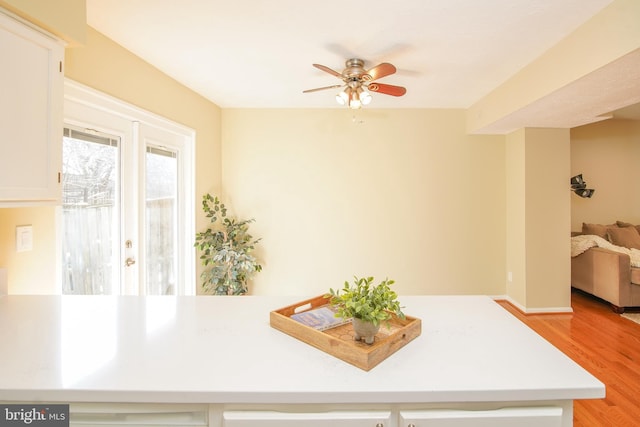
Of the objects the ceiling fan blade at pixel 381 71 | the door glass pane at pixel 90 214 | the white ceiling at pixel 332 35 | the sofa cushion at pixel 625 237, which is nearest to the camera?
the white ceiling at pixel 332 35

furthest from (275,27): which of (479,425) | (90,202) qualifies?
(479,425)

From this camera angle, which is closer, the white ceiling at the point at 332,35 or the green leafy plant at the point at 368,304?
the green leafy plant at the point at 368,304

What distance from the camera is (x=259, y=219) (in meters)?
3.73

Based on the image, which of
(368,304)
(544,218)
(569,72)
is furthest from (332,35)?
(544,218)

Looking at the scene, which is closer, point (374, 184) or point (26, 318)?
point (26, 318)

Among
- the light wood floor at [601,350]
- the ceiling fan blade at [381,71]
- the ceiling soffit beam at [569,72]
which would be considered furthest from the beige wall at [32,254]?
the ceiling soffit beam at [569,72]

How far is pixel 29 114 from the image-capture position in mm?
1222

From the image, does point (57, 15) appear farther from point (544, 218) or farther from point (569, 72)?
point (544, 218)

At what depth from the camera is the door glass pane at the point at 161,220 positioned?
8.48 ft

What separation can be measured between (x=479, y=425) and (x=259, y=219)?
10.6 ft

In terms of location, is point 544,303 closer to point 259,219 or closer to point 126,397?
point 259,219

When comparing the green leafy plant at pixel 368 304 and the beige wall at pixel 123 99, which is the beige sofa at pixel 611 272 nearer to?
the green leafy plant at pixel 368 304

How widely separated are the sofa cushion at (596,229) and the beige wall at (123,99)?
5.10 metres

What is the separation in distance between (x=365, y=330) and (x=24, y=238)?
1815mm
